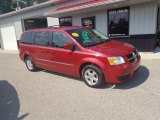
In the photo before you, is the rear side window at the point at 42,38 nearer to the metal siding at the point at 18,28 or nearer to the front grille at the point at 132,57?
the front grille at the point at 132,57

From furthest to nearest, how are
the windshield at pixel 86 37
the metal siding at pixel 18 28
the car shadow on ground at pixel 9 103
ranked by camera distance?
the metal siding at pixel 18 28, the windshield at pixel 86 37, the car shadow on ground at pixel 9 103

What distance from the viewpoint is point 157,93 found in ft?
14.5

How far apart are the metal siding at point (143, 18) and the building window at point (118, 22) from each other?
0.31 meters

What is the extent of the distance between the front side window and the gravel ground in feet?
4.08

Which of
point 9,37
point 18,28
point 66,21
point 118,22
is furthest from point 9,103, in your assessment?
point 9,37

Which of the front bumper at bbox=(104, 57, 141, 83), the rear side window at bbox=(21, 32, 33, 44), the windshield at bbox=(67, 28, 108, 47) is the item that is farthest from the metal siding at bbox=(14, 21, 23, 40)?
the front bumper at bbox=(104, 57, 141, 83)

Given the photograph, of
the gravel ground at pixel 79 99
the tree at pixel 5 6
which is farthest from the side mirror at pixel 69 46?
the tree at pixel 5 6

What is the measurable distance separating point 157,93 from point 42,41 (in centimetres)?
424

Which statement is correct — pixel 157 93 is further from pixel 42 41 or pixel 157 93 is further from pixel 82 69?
pixel 42 41

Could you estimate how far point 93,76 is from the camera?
503 cm

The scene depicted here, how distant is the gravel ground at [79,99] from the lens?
3.71m

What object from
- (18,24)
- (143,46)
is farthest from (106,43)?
(18,24)

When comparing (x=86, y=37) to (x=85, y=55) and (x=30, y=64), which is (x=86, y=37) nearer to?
(x=85, y=55)

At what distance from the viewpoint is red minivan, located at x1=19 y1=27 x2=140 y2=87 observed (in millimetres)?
4648
